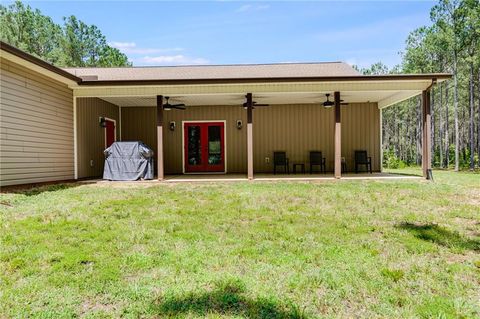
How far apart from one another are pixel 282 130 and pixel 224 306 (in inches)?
403

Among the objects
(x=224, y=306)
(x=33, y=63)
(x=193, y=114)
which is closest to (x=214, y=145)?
(x=193, y=114)

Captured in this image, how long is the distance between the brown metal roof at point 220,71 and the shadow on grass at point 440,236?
27.6ft

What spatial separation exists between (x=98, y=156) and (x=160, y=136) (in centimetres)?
310

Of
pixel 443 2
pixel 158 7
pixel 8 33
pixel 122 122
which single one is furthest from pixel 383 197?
pixel 8 33

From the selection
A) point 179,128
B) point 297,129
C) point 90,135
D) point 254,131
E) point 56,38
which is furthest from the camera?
point 56,38

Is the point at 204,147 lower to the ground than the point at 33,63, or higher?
lower

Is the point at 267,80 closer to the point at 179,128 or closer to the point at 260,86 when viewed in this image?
the point at 260,86

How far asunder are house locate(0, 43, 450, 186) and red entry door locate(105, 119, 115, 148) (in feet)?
0.19

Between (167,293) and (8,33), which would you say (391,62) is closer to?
(8,33)

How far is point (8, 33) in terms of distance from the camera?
22.6 meters

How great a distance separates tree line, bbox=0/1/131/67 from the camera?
23094mm

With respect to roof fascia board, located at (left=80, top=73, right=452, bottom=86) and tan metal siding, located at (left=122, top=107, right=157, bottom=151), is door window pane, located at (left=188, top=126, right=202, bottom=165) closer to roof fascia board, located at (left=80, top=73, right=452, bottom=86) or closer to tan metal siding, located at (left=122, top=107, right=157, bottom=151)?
tan metal siding, located at (left=122, top=107, right=157, bottom=151)

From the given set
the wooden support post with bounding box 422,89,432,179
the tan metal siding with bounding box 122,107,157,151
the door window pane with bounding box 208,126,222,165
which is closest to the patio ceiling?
the tan metal siding with bounding box 122,107,157,151

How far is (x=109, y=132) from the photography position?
1109 cm
